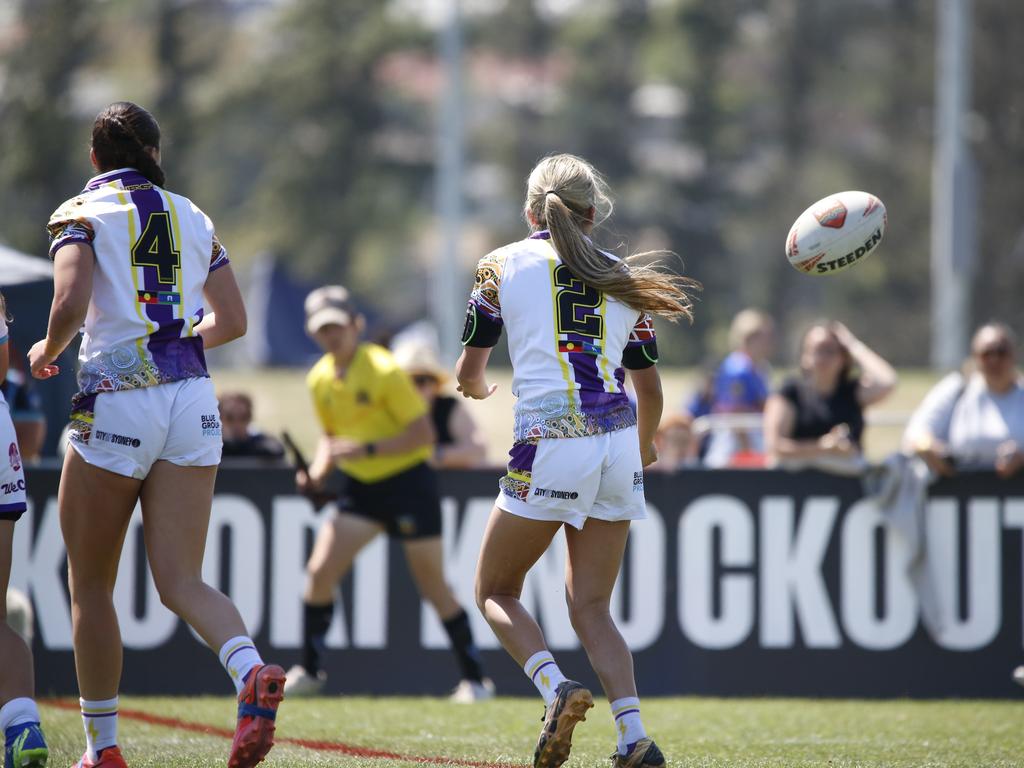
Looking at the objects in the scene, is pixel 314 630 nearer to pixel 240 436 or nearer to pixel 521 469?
pixel 240 436

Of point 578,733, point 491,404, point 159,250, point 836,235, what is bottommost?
point 578,733

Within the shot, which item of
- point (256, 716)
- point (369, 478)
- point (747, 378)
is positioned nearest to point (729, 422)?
point (747, 378)

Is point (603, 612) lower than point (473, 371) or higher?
lower

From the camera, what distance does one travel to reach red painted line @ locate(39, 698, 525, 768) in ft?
18.3

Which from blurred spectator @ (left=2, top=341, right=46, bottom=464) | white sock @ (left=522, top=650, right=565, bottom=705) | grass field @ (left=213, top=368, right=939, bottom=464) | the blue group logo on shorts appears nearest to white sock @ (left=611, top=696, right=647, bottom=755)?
white sock @ (left=522, top=650, right=565, bottom=705)

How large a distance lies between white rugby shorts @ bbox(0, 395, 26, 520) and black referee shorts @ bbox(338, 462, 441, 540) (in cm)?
317

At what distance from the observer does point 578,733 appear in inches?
257

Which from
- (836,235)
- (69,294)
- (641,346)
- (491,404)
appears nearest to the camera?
(69,294)

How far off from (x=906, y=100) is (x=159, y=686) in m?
27.8

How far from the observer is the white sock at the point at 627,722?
4.92 meters

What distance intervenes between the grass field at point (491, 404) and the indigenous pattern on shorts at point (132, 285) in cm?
1196

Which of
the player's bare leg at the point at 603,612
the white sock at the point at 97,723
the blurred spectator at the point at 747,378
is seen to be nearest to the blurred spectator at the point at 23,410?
the white sock at the point at 97,723

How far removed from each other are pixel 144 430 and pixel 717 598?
4.46 m

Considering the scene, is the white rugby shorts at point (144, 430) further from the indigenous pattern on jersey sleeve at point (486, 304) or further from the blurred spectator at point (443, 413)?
the blurred spectator at point (443, 413)
